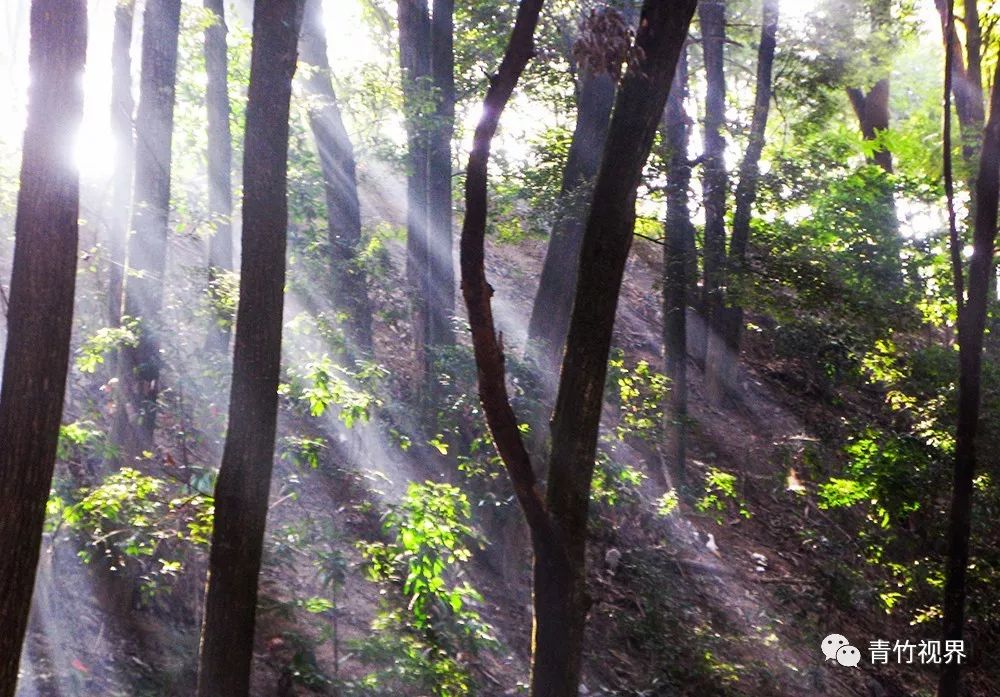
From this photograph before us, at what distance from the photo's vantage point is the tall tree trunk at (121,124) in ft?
37.6

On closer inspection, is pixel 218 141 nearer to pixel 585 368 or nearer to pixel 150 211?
pixel 150 211

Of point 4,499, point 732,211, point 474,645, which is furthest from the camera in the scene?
point 732,211

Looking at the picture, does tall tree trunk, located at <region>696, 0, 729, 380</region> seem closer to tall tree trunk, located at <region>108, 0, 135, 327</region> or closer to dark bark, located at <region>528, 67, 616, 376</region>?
dark bark, located at <region>528, 67, 616, 376</region>

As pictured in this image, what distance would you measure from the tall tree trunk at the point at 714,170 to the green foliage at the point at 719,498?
9.30 feet

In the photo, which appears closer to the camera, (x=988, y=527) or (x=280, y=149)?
(x=280, y=149)

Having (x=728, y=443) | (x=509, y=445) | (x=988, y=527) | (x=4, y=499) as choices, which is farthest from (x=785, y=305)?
(x=4, y=499)

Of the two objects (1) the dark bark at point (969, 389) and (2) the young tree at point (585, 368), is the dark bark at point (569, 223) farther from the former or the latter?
(2) the young tree at point (585, 368)

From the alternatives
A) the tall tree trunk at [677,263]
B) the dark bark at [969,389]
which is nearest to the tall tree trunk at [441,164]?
the tall tree trunk at [677,263]

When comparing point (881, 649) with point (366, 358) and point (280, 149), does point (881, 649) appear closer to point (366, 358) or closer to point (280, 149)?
point (366, 358)

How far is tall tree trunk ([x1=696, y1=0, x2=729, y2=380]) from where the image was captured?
15.1m

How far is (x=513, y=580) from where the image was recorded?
12.8m

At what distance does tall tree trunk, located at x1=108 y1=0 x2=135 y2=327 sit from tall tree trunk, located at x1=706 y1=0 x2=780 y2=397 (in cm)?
819

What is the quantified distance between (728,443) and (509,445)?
569 inches

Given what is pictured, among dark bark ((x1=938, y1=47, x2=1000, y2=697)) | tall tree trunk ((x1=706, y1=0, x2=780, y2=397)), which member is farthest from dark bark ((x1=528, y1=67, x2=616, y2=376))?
dark bark ((x1=938, y1=47, x2=1000, y2=697))
